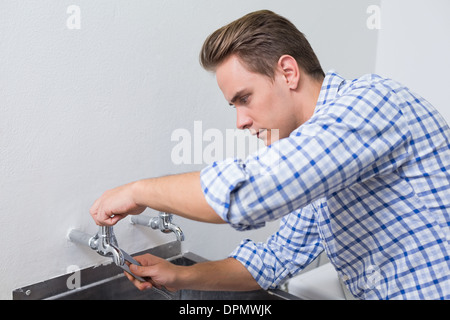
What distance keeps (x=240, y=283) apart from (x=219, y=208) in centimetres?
48

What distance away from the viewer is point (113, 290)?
3.76ft

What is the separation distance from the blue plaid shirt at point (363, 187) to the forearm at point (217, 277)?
0.08ft

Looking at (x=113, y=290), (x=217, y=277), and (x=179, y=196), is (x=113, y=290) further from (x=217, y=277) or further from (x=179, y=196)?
(x=179, y=196)

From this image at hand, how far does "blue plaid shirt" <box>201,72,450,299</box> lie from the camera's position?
681mm

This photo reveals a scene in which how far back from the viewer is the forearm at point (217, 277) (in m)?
1.05

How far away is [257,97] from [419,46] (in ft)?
3.69

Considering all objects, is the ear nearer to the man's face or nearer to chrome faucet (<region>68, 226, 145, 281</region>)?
the man's face

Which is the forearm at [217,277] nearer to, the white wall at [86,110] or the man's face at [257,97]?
the white wall at [86,110]

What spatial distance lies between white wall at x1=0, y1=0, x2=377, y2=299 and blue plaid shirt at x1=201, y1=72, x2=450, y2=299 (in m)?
0.35

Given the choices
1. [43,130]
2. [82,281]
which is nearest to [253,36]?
[43,130]

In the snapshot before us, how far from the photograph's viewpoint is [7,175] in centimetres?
94

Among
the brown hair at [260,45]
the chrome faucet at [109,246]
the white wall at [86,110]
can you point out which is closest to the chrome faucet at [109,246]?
the chrome faucet at [109,246]

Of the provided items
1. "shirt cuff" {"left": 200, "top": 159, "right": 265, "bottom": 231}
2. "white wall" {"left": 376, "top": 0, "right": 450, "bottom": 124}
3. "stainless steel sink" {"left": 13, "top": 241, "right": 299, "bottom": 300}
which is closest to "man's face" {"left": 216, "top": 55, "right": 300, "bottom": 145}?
"shirt cuff" {"left": 200, "top": 159, "right": 265, "bottom": 231}
